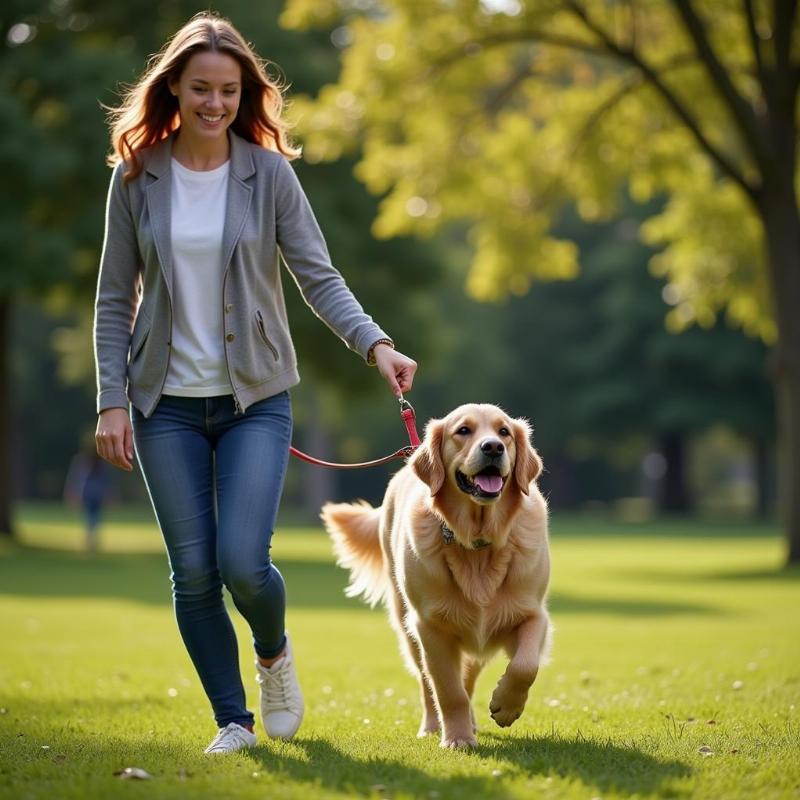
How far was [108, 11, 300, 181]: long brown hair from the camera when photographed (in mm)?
4938

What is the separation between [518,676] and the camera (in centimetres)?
498

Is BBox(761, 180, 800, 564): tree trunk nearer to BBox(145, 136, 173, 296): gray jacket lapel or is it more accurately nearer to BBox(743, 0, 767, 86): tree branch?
BBox(743, 0, 767, 86): tree branch

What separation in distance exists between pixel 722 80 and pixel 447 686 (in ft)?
41.3

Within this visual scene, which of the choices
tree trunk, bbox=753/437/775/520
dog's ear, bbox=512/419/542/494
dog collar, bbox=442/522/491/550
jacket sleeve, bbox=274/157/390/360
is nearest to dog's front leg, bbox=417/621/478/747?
dog collar, bbox=442/522/491/550

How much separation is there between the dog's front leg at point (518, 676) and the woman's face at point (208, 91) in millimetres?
2203

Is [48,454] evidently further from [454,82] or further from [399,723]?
[399,723]

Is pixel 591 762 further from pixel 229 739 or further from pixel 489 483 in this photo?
pixel 229 739

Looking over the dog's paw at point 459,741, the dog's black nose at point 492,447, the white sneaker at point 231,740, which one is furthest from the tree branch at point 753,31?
the white sneaker at point 231,740

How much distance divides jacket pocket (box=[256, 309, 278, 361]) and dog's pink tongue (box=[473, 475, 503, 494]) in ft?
2.91

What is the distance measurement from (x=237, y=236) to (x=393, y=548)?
63.3 inches

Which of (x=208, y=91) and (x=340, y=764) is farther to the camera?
(x=208, y=91)

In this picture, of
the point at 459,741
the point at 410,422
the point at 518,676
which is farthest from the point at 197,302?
the point at 459,741

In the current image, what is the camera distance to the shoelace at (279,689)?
5.31 m

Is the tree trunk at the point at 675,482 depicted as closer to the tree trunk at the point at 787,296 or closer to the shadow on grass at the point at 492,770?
the tree trunk at the point at 787,296
